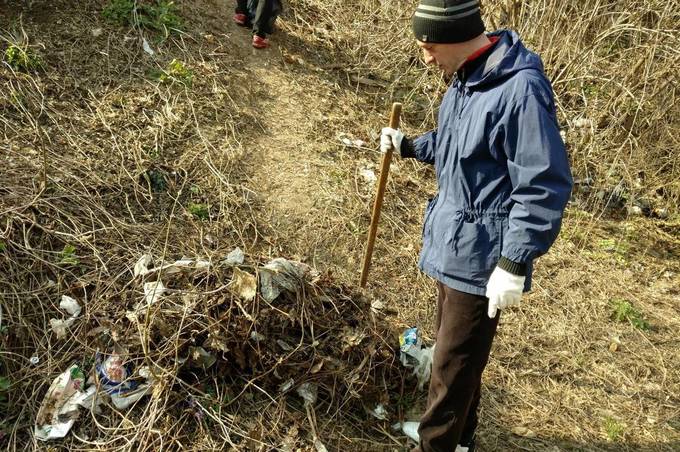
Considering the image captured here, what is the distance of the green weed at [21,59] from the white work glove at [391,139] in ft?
9.06

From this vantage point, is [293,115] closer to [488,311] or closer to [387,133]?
[387,133]

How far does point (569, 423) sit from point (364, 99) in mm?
3308

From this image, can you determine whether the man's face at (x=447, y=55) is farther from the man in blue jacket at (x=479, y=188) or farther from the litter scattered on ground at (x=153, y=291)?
the litter scattered on ground at (x=153, y=291)

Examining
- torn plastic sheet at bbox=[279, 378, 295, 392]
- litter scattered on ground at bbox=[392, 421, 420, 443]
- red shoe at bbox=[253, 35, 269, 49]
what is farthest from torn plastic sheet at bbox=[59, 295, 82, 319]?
red shoe at bbox=[253, 35, 269, 49]

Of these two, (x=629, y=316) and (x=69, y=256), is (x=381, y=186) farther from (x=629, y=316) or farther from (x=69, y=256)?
(x=629, y=316)

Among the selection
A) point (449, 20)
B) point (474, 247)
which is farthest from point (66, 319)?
point (449, 20)

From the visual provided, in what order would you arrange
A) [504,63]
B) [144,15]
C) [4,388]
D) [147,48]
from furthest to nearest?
[144,15] → [147,48] → [4,388] → [504,63]

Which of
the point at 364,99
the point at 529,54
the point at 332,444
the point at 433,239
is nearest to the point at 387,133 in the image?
the point at 433,239

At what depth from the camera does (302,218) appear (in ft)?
13.1

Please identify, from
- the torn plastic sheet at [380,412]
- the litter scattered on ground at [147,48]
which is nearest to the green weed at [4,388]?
the torn plastic sheet at [380,412]

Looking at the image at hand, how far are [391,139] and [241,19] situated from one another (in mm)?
3120

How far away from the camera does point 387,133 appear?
2850 mm

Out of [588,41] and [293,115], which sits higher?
[588,41]

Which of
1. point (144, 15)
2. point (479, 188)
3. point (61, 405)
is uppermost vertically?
point (479, 188)
